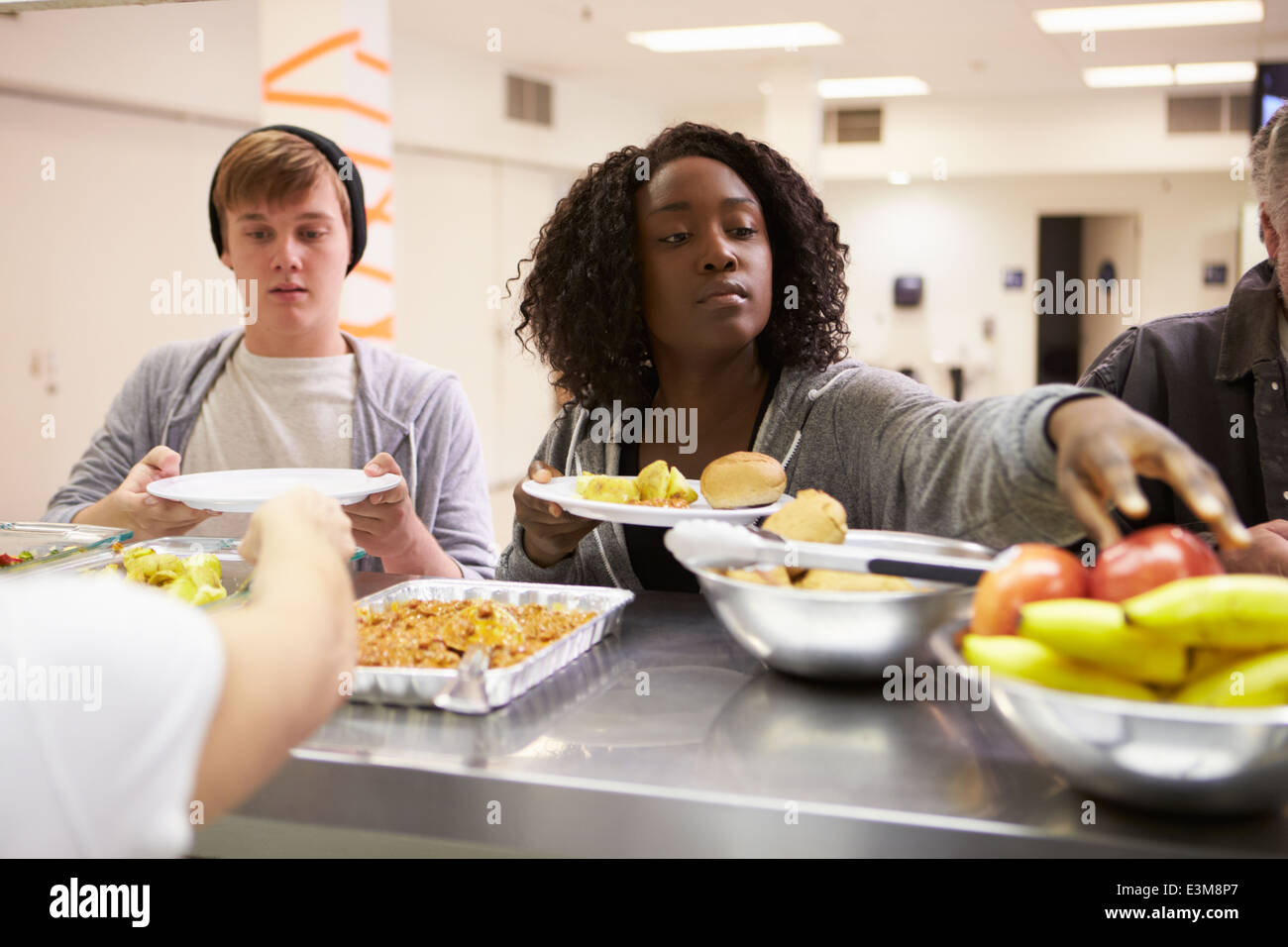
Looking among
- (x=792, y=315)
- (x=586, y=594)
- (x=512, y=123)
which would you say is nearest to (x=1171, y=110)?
(x=512, y=123)

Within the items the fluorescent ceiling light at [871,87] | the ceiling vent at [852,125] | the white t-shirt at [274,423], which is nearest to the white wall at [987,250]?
the ceiling vent at [852,125]

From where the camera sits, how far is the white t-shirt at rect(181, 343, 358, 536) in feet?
8.49

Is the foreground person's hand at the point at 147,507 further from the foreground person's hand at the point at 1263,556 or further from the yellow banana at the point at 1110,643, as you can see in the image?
the foreground person's hand at the point at 1263,556

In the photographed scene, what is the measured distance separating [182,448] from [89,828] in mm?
1975

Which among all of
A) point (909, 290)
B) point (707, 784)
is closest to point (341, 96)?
point (707, 784)

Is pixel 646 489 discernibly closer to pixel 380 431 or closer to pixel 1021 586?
pixel 1021 586

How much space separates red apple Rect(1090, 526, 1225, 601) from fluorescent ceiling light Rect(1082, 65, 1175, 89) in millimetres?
9258

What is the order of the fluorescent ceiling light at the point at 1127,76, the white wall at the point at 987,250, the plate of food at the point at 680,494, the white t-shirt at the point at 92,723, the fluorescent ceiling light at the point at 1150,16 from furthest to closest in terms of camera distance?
the white wall at the point at 987,250, the fluorescent ceiling light at the point at 1127,76, the fluorescent ceiling light at the point at 1150,16, the plate of food at the point at 680,494, the white t-shirt at the point at 92,723

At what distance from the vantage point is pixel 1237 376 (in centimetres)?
209

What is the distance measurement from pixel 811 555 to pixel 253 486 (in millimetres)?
1165

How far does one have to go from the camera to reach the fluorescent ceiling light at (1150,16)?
7.17m

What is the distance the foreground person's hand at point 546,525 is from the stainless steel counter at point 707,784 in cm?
56

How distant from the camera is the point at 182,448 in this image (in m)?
2.62

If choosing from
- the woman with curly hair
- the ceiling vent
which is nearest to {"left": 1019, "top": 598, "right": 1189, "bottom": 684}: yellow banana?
the woman with curly hair
